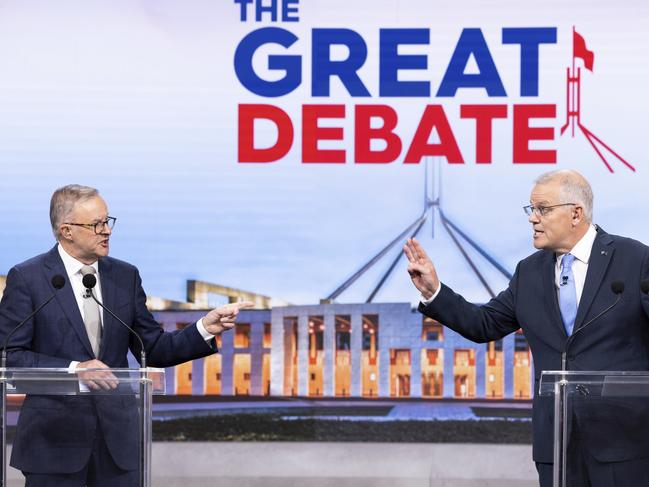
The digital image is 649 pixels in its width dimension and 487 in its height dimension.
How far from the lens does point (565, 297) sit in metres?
3.13

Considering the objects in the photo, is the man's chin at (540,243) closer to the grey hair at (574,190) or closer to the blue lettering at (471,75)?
the grey hair at (574,190)

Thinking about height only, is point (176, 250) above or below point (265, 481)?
above

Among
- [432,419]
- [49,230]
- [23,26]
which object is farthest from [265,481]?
[23,26]

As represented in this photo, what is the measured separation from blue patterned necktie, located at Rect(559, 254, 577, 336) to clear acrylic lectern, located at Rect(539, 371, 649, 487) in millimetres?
401

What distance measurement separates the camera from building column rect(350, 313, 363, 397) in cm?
546

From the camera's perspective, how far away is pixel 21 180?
554cm

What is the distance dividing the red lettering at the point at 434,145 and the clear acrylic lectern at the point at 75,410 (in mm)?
2891

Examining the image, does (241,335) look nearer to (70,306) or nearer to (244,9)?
(244,9)

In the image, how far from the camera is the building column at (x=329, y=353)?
216 inches

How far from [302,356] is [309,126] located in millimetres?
1262

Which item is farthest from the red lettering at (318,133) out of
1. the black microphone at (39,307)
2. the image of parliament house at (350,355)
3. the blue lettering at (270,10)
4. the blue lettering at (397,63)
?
the black microphone at (39,307)

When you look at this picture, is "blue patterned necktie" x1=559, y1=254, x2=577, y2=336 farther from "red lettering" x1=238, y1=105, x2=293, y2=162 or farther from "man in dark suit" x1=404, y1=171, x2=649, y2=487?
"red lettering" x1=238, y1=105, x2=293, y2=162

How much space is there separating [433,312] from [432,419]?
7.41 ft

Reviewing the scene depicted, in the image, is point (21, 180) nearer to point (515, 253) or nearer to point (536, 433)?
point (515, 253)
